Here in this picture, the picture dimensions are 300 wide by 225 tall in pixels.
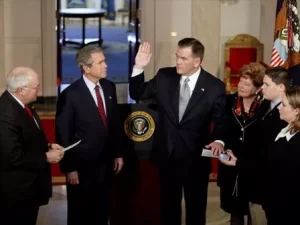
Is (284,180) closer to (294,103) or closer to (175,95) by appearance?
(294,103)

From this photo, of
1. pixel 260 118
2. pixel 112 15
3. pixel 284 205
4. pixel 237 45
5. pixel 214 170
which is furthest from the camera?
pixel 112 15

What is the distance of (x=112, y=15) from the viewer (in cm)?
2238

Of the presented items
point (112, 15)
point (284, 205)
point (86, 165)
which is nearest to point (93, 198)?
point (86, 165)

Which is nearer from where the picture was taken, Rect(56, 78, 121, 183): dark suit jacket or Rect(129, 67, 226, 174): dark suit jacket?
Rect(56, 78, 121, 183): dark suit jacket

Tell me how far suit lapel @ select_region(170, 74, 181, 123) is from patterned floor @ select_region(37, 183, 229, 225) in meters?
1.71

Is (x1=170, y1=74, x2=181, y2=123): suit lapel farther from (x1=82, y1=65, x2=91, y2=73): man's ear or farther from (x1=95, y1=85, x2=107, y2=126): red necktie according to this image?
(x1=82, y1=65, x2=91, y2=73): man's ear

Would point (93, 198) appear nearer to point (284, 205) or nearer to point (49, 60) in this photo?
point (284, 205)

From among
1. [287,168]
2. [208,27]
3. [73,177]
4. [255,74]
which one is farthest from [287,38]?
[287,168]

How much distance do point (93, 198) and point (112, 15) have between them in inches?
655

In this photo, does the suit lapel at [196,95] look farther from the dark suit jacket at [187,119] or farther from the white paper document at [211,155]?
the white paper document at [211,155]

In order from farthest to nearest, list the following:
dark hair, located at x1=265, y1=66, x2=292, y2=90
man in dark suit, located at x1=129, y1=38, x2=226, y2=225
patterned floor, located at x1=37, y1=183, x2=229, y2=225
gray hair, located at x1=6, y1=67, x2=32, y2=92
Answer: patterned floor, located at x1=37, y1=183, x2=229, y2=225 < man in dark suit, located at x1=129, y1=38, x2=226, y2=225 < dark hair, located at x1=265, y1=66, x2=292, y2=90 < gray hair, located at x1=6, y1=67, x2=32, y2=92

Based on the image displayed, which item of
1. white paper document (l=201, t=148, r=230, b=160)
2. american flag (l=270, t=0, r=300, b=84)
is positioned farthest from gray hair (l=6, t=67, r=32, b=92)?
american flag (l=270, t=0, r=300, b=84)

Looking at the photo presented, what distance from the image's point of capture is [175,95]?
6.08 meters

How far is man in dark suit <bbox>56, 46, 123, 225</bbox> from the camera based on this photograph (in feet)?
19.6
